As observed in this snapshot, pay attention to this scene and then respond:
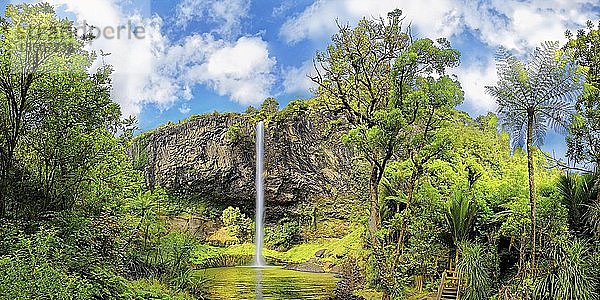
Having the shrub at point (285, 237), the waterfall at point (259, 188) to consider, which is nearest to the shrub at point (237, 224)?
the waterfall at point (259, 188)

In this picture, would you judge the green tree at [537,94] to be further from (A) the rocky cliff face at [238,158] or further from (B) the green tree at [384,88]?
(A) the rocky cliff face at [238,158]

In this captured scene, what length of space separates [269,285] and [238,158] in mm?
10343

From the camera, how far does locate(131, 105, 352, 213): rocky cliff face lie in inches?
952

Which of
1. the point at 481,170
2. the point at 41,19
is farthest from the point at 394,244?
the point at 41,19

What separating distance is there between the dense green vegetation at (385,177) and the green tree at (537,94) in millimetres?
18

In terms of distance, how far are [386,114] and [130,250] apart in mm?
4336

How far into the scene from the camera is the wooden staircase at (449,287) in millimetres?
9078

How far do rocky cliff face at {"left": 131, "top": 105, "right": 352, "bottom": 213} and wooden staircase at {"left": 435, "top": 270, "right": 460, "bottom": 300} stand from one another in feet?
44.5

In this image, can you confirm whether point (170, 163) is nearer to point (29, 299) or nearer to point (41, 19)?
point (41, 19)

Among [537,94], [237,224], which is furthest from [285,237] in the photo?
[537,94]

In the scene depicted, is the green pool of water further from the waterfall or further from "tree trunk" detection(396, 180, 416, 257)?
the waterfall

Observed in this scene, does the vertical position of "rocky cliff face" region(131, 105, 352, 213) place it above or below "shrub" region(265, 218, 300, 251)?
above

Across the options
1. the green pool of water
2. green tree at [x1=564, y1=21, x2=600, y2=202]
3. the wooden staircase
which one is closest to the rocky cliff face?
the green pool of water

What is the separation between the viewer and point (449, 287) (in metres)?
10.0
